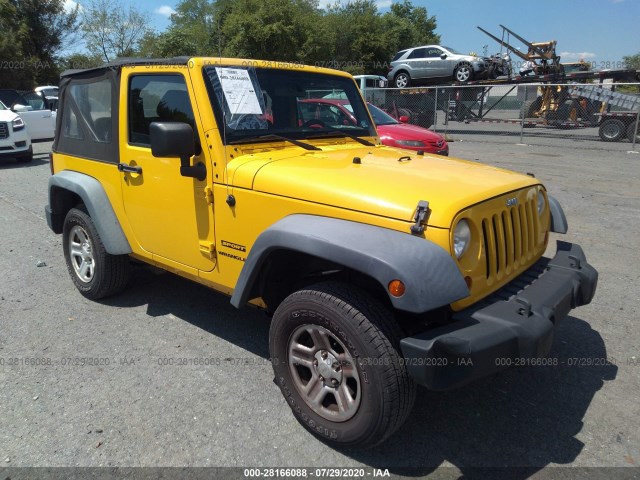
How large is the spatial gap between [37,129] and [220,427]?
53.9ft

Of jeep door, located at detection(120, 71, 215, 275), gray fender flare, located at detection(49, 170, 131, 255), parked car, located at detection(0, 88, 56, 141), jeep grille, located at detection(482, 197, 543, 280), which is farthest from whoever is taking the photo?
parked car, located at detection(0, 88, 56, 141)

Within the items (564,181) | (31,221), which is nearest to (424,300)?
(31,221)

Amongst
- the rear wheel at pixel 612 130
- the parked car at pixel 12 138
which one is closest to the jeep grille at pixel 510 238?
the parked car at pixel 12 138

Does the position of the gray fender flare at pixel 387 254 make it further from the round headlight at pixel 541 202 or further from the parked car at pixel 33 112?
the parked car at pixel 33 112

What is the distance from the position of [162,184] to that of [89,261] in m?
1.45

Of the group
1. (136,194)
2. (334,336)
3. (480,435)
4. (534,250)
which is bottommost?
(480,435)

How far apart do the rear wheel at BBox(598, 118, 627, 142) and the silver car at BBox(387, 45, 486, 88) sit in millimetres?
5037

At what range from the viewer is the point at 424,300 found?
212 centimetres

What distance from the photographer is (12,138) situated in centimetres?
1213

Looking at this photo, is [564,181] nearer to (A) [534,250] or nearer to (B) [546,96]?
(A) [534,250]

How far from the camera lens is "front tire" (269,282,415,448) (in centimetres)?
228

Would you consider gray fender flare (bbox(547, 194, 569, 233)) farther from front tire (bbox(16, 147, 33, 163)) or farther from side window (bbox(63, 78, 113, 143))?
front tire (bbox(16, 147, 33, 163))

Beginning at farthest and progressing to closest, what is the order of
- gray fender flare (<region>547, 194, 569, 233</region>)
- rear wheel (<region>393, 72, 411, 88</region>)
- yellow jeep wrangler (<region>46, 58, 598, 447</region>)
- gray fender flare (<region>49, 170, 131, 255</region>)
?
rear wheel (<region>393, 72, 411, 88</region>), gray fender flare (<region>49, 170, 131, 255</region>), gray fender flare (<region>547, 194, 569, 233</region>), yellow jeep wrangler (<region>46, 58, 598, 447</region>)

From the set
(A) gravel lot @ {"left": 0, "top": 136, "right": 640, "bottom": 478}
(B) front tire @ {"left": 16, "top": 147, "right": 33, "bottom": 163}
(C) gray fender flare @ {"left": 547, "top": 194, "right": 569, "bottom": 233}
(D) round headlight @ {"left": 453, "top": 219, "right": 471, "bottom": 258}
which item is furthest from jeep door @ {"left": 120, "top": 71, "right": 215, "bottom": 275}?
(B) front tire @ {"left": 16, "top": 147, "right": 33, "bottom": 163}
